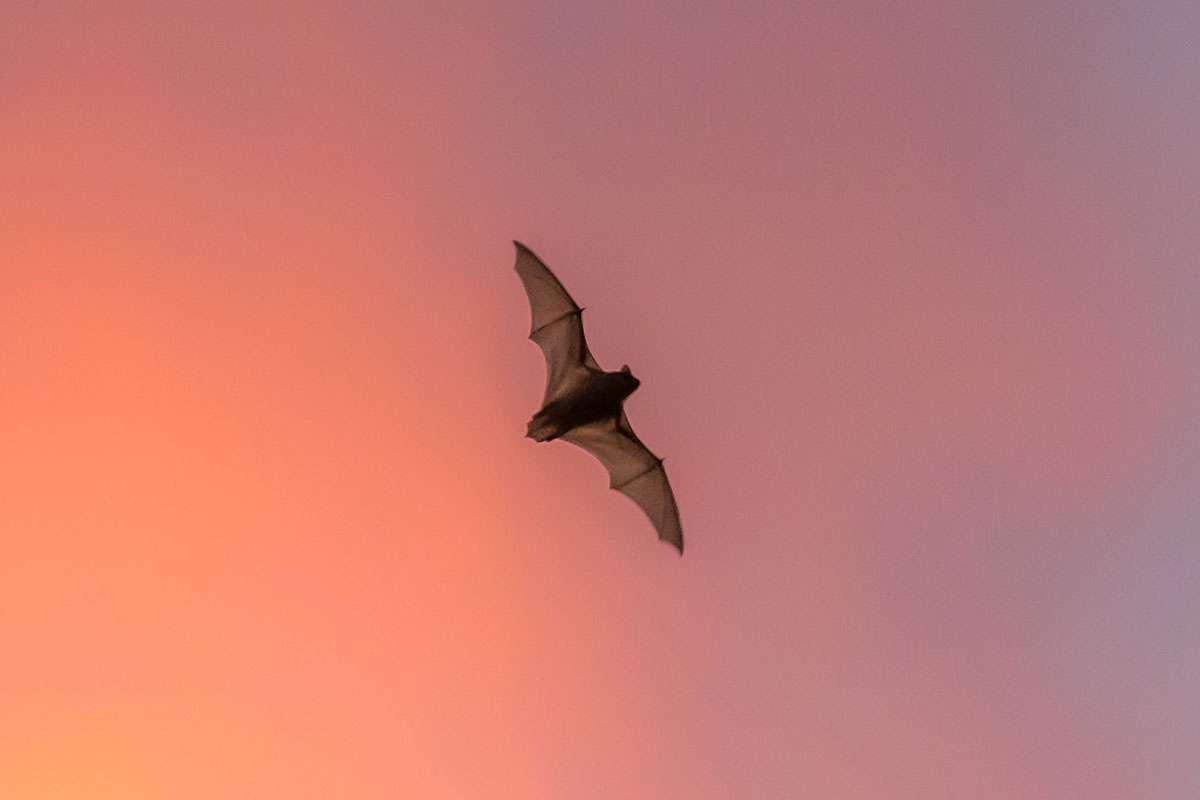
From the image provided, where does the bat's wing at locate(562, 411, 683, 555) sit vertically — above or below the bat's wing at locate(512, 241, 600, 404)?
below

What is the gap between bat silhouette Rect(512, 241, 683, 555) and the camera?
4.73ft

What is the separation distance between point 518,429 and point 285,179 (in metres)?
0.54

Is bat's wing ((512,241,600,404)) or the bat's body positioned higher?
bat's wing ((512,241,600,404))

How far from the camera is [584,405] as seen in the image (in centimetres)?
144

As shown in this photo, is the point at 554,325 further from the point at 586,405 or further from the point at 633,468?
the point at 633,468

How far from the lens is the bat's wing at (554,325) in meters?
1.46

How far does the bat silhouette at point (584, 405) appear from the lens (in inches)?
56.8

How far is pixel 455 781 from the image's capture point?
1584 millimetres

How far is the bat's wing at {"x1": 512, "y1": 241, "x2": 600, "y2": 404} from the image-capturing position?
57.7 inches

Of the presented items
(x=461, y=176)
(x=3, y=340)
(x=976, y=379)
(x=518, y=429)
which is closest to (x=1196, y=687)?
(x=976, y=379)

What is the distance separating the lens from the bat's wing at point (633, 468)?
149 cm

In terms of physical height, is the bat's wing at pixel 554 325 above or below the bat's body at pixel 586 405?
above

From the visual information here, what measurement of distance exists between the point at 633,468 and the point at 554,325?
24 cm

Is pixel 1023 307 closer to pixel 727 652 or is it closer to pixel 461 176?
pixel 727 652
